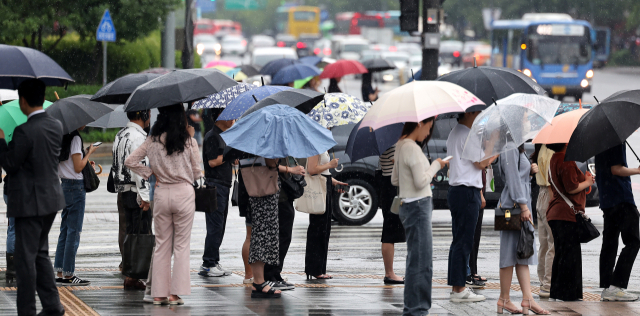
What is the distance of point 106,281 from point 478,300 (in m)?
3.61

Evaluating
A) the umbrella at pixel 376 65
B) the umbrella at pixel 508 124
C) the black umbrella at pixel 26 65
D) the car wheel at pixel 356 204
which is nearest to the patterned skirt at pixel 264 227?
the umbrella at pixel 508 124

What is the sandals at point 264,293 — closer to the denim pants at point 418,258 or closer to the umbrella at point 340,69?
the denim pants at point 418,258

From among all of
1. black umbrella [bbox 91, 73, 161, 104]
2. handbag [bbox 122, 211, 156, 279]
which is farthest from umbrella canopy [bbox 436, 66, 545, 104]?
handbag [bbox 122, 211, 156, 279]

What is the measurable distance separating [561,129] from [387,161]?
173 centimetres

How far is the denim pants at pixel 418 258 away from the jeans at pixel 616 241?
213 centimetres

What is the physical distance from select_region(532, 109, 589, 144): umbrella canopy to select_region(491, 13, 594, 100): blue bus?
103ft

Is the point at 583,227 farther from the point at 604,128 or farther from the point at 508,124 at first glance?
the point at 508,124

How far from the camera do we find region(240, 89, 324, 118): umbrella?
8.30 m

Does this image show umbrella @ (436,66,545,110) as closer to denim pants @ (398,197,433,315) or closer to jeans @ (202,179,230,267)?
denim pants @ (398,197,433,315)

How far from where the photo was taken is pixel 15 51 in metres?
8.66

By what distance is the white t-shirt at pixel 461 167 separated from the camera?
296 inches

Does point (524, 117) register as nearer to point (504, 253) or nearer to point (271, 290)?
point (504, 253)

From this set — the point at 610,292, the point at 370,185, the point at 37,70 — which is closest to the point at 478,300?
the point at 610,292

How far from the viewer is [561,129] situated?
7.90 m
